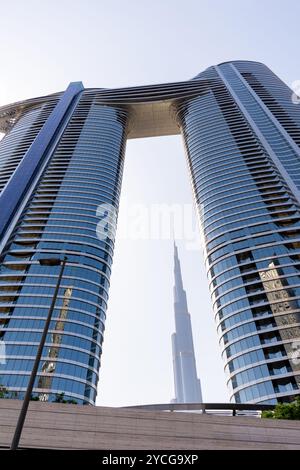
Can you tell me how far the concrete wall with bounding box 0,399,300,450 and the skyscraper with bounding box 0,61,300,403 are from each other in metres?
46.5

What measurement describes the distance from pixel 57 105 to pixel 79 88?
2546 cm

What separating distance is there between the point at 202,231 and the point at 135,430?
7992 centimetres

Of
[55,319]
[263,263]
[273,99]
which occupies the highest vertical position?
[273,99]

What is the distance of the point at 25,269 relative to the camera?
8788cm

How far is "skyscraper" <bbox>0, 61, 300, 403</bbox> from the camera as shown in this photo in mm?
73875

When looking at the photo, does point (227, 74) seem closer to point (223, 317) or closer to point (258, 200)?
point (258, 200)

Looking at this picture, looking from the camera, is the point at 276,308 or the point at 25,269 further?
the point at 25,269

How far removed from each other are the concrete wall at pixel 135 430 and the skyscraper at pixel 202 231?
46.5 meters

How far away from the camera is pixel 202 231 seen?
102875mm

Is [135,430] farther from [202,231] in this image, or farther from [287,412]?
[202,231]

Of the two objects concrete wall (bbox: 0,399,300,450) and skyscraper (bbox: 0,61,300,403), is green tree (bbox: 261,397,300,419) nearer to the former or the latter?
concrete wall (bbox: 0,399,300,450)

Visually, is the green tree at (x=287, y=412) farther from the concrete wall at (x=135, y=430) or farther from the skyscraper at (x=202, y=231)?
the skyscraper at (x=202, y=231)

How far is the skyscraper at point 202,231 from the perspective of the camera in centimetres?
7388
